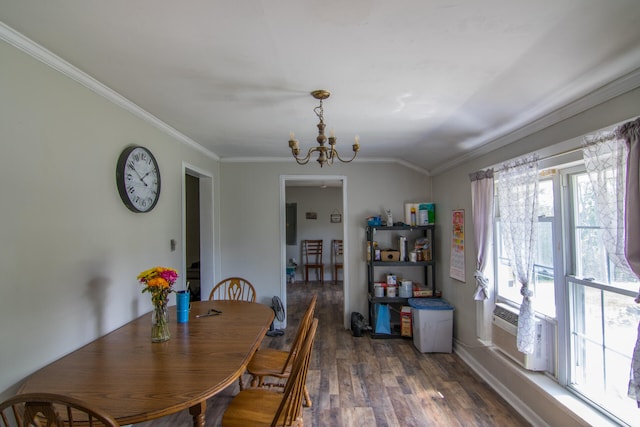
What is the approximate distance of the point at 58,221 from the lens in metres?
1.57

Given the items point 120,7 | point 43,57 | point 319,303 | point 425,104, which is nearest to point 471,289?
point 425,104

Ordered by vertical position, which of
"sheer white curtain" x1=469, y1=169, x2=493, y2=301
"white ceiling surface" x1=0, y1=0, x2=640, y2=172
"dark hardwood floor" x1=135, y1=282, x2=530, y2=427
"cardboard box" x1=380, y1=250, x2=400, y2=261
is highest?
"white ceiling surface" x1=0, y1=0, x2=640, y2=172

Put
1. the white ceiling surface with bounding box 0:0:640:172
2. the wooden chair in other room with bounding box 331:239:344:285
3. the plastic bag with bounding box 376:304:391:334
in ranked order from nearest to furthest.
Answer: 1. the white ceiling surface with bounding box 0:0:640:172
2. the plastic bag with bounding box 376:304:391:334
3. the wooden chair in other room with bounding box 331:239:344:285

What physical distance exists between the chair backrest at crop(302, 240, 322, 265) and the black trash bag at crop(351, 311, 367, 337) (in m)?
3.41

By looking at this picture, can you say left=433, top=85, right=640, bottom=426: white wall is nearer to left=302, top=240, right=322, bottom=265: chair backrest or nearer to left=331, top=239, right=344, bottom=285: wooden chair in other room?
left=331, top=239, right=344, bottom=285: wooden chair in other room

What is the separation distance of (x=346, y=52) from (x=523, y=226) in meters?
1.92

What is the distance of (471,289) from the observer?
3131 millimetres

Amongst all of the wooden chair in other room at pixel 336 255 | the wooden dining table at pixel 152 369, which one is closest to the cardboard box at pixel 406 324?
the wooden dining table at pixel 152 369

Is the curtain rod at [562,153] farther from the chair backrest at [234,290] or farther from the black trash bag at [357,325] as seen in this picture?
the black trash bag at [357,325]

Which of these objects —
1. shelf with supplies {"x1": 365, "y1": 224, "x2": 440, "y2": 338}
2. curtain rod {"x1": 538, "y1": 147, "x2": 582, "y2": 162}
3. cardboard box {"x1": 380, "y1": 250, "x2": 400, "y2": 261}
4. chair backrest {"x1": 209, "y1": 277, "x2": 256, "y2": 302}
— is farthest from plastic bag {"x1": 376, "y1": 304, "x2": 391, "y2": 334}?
curtain rod {"x1": 538, "y1": 147, "x2": 582, "y2": 162}

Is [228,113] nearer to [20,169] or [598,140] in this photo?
[20,169]

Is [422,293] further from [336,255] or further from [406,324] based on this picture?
[336,255]

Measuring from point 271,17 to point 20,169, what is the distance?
52.8 inches

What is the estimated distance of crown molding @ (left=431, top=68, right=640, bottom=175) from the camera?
1.52m
